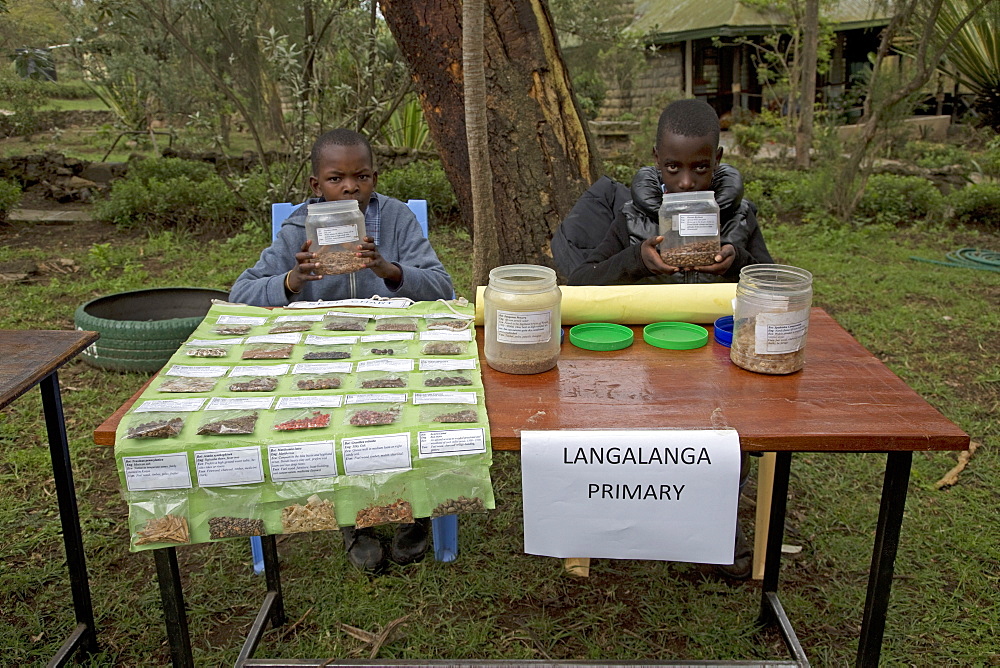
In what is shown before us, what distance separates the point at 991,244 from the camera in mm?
6941

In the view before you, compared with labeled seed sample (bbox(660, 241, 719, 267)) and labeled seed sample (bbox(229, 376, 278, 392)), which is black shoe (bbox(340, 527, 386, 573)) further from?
labeled seed sample (bbox(660, 241, 719, 267))

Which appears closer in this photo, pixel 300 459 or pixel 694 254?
pixel 300 459

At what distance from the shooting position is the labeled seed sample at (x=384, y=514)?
57.3 inches

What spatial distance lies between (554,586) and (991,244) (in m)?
6.27

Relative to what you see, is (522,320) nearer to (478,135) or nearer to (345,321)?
(345,321)

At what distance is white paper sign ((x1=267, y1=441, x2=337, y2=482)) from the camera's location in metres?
1.42

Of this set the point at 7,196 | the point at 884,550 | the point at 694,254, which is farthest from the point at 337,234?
the point at 7,196

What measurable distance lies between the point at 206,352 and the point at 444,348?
555 millimetres

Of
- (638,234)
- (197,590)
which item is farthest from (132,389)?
(638,234)

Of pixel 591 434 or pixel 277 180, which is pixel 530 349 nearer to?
pixel 591 434

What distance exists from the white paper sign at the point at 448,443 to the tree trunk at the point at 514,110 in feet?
7.37

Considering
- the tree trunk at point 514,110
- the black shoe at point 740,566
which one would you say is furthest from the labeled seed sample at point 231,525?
the tree trunk at point 514,110

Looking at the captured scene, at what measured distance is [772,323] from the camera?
5.49 feet

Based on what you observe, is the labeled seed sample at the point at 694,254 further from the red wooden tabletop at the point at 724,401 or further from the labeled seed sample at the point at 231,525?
the labeled seed sample at the point at 231,525
